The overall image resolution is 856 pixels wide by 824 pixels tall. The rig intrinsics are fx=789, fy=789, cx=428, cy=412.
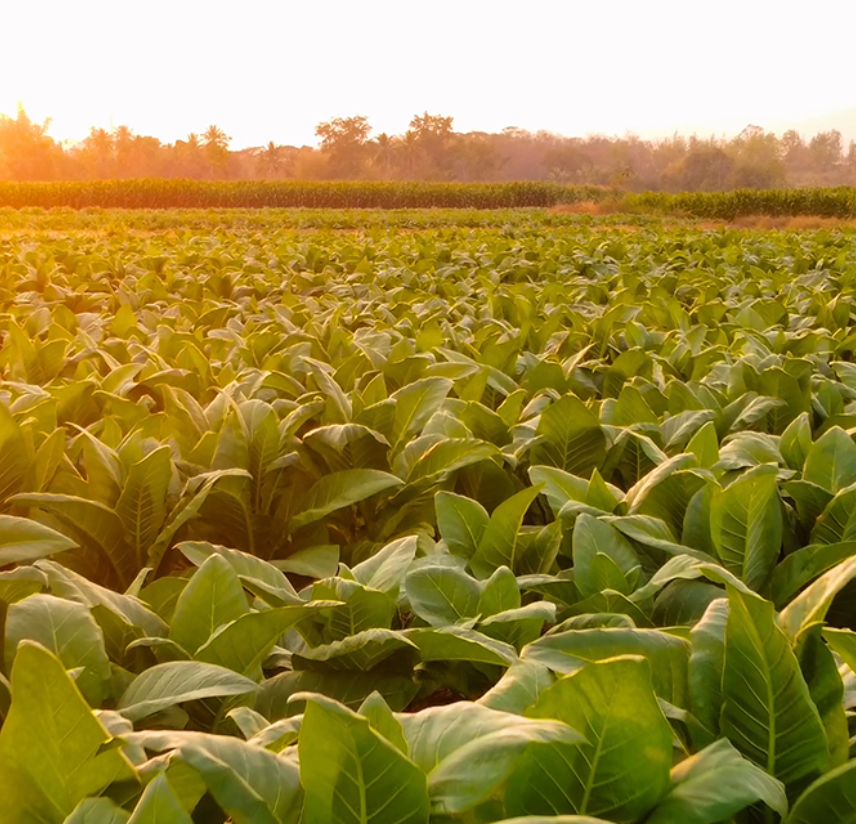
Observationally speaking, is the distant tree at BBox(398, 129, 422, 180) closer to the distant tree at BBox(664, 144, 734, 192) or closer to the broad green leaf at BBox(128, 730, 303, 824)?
the distant tree at BBox(664, 144, 734, 192)

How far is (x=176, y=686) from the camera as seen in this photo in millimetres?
1124

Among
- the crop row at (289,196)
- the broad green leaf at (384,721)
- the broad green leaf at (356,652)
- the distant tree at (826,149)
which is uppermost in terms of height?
the distant tree at (826,149)

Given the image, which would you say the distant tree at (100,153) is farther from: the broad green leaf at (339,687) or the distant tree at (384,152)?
the broad green leaf at (339,687)

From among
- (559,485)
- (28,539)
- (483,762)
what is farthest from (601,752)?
(28,539)

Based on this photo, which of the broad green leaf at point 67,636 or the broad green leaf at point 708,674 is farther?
the broad green leaf at point 67,636

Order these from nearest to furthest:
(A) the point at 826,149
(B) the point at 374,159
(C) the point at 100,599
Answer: (C) the point at 100,599, (B) the point at 374,159, (A) the point at 826,149

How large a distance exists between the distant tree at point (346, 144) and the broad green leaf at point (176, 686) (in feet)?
311

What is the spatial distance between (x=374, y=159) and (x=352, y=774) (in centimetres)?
9661

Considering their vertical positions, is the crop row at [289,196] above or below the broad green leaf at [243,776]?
above

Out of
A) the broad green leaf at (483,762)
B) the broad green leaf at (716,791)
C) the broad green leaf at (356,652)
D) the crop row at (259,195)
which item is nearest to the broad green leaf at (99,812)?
the broad green leaf at (483,762)

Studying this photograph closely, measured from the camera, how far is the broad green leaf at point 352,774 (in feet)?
2.52

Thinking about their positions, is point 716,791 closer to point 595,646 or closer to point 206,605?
point 595,646

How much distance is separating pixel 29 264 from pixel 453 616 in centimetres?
631

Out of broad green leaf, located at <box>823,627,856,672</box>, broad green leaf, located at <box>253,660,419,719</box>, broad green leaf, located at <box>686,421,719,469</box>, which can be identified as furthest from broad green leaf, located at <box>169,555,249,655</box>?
broad green leaf, located at <box>686,421,719,469</box>
